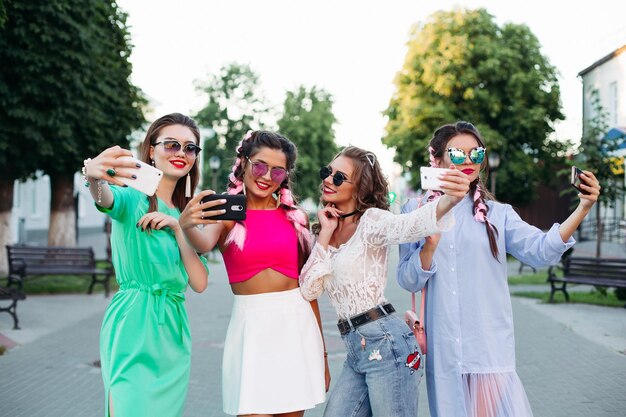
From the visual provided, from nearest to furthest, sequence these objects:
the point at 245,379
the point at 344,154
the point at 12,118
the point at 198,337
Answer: the point at 245,379 → the point at 344,154 → the point at 198,337 → the point at 12,118

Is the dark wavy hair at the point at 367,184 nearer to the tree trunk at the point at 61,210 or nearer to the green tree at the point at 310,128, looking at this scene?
the tree trunk at the point at 61,210

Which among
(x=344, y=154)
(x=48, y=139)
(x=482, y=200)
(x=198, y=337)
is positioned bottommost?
(x=198, y=337)

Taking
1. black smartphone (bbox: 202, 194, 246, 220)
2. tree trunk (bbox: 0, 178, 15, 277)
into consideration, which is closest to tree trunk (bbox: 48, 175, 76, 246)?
tree trunk (bbox: 0, 178, 15, 277)

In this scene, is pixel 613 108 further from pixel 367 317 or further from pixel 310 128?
pixel 310 128

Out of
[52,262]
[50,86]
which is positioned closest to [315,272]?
[52,262]

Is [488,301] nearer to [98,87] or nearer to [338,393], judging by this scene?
[338,393]

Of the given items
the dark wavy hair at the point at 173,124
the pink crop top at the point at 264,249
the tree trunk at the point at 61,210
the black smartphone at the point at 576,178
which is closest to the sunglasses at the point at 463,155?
the black smartphone at the point at 576,178

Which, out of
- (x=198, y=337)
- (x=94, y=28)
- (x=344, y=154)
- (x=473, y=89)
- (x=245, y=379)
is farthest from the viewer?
(x=473, y=89)

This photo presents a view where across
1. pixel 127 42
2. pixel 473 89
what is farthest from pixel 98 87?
pixel 473 89

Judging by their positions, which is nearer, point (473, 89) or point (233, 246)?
Answer: point (233, 246)

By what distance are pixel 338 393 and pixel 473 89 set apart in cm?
3026

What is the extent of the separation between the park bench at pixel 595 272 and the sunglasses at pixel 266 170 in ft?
34.0

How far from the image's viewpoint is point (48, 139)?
1628 cm

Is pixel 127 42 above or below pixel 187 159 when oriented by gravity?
above
